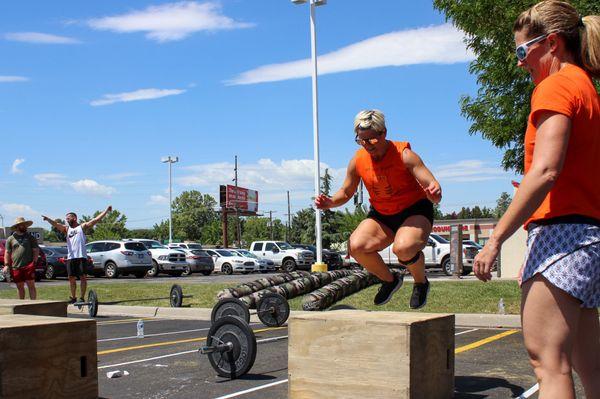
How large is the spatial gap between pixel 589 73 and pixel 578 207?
64cm

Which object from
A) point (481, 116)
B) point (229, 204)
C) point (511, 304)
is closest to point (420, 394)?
point (511, 304)

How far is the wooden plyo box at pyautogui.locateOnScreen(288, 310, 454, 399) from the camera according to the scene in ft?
13.6

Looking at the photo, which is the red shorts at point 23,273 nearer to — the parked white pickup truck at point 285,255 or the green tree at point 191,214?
the parked white pickup truck at point 285,255

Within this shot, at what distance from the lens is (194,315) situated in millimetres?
12773

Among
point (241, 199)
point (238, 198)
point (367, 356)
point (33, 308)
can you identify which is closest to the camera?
point (367, 356)

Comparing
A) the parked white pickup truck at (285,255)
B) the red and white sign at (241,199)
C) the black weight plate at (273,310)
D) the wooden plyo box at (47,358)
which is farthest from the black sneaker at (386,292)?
the red and white sign at (241,199)

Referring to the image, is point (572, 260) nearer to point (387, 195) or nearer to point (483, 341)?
point (387, 195)

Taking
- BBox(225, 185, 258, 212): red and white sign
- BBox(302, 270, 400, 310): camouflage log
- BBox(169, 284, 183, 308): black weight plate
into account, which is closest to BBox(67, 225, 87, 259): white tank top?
BBox(169, 284, 183, 308): black weight plate

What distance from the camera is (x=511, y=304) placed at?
10883mm

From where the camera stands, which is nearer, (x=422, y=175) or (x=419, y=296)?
(x=422, y=175)

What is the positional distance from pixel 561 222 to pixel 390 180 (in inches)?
119

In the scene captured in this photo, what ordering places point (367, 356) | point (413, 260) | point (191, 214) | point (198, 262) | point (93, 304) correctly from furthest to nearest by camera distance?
point (191, 214) < point (198, 262) < point (93, 304) < point (413, 260) < point (367, 356)

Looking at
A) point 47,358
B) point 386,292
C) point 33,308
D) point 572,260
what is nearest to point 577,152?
point 572,260

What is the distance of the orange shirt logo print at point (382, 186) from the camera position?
5.73 metres
